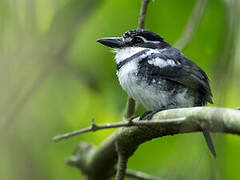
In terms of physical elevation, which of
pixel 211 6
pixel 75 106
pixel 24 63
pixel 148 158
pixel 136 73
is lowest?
pixel 148 158

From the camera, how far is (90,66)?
382 cm

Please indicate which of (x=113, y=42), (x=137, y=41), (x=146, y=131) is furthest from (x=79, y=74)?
(x=146, y=131)

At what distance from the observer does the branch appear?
174cm

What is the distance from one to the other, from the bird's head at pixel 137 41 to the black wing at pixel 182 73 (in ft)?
0.95

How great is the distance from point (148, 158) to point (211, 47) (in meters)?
1.16

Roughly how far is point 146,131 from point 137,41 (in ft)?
4.24

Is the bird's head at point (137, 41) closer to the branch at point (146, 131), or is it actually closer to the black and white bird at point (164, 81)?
the black and white bird at point (164, 81)

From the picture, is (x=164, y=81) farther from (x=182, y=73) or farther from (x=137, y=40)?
(x=137, y=40)

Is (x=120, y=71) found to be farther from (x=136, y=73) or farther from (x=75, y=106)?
(x=75, y=106)

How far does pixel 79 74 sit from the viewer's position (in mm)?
3812

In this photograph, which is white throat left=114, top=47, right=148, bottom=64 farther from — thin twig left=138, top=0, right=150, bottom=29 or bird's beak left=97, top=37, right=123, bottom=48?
thin twig left=138, top=0, right=150, bottom=29

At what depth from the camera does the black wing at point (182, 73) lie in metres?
3.11

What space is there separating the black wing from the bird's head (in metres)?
0.29

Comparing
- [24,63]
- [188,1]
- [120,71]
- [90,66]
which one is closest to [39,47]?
[24,63]
